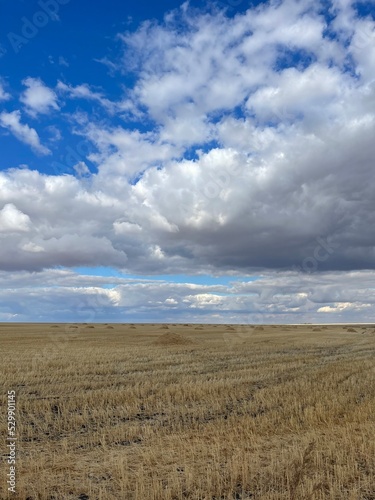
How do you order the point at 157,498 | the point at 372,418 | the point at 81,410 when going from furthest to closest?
the point at 81,410
the point at 372,418
the point at 157,498

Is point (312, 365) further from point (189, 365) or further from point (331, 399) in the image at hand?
point (331, 399)

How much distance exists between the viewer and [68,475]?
8391 millimetres

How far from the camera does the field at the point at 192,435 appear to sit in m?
7.76

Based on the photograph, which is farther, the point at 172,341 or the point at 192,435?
the point at 172,341

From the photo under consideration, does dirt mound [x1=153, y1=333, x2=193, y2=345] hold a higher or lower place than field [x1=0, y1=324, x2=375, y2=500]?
lower

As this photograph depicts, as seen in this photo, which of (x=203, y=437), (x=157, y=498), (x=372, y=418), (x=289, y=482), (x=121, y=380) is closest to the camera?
(x=157, y=498)

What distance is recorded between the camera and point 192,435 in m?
11.1

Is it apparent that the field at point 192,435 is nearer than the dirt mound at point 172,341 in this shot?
Yes

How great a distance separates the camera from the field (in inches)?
306

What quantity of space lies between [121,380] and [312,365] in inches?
509

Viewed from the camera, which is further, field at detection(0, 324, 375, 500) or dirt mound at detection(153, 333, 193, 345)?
dirt mound at detection(153, 333, 193, 345)

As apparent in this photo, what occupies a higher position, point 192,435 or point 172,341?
point 192,435

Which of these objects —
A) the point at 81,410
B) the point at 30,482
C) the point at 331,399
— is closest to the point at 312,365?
the point at 331,399

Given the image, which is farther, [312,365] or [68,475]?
[312,365]
